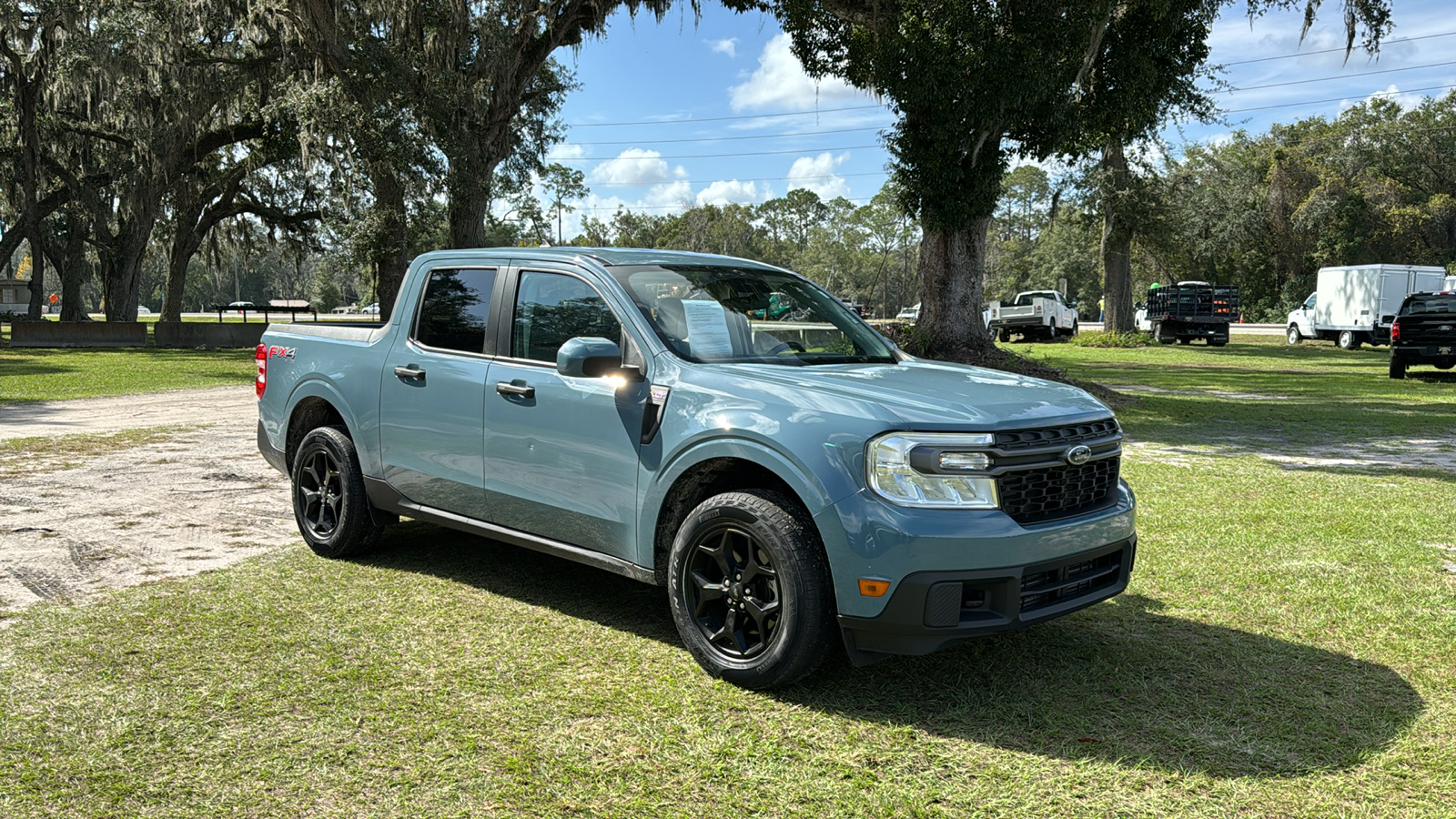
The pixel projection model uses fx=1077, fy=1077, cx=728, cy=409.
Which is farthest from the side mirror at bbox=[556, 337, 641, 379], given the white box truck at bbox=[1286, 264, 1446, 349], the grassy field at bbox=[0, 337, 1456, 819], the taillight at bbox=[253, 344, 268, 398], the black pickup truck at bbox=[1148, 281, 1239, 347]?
the black pickup truck at bbox=[1148, 281, 1239, 347]

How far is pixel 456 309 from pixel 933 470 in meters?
2.94

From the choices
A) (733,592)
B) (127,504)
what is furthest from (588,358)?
(127,504)

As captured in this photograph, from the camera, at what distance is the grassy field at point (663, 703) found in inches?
135

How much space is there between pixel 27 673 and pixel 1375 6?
63.9ft

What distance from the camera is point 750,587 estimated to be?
4293 mm

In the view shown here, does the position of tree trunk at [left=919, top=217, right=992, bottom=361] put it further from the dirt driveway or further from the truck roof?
the truck roof

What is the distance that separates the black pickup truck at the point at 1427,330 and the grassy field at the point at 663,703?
16.8 meters

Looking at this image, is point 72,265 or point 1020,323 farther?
point 72,265

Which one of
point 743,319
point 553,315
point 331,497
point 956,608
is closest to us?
point 956,608

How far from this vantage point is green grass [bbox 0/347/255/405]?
17562mm

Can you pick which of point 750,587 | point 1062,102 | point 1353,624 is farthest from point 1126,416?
point 750,587

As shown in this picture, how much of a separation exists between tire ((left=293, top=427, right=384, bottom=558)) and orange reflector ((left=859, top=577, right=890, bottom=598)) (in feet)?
11.1

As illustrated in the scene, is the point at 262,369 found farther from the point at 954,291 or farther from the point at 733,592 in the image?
the point at 954,291

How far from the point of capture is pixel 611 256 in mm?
5242
